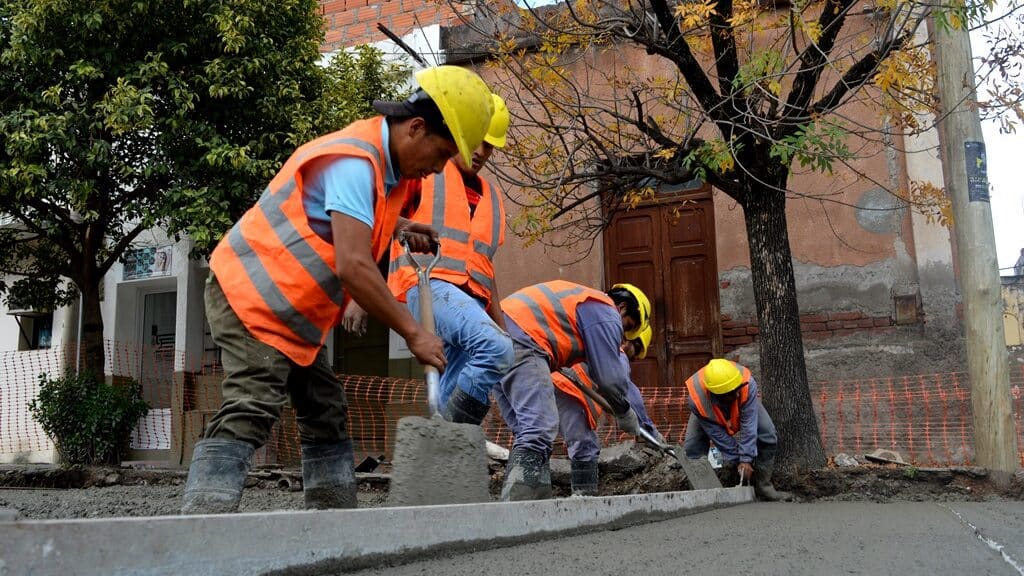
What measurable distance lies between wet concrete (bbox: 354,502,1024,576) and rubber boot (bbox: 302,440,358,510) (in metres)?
0.73

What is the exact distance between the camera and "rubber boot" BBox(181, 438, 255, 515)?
2.42 meters

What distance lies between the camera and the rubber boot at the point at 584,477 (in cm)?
488

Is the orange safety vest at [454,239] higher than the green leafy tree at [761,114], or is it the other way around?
the green leafy tree at [761,114]

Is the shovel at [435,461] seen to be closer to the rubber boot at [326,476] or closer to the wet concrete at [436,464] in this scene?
the wet concrete at [436,464]

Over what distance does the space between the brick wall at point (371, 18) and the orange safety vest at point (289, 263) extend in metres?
7.86

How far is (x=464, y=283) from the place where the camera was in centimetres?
376

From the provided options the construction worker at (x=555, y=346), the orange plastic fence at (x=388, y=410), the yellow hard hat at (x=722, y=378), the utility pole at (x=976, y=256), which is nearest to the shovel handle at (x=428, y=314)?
the construction worker at (x=555, y=346)

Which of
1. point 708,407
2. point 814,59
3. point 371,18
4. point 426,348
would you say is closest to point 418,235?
point 426,348

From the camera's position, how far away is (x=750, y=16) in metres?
5.80

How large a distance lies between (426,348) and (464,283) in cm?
111

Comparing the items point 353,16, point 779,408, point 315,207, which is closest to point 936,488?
point 779,408

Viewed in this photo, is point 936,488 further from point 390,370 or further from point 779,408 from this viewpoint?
point 390,370

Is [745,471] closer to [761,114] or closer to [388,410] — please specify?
[761,114]

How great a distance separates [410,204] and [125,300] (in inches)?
395
